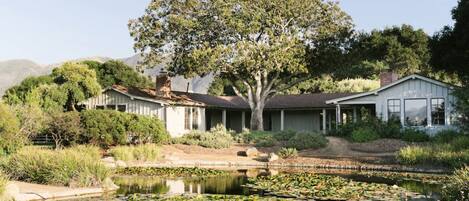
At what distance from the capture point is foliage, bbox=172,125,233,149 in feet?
101

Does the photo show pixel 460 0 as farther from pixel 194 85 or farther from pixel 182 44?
pixel 194 85

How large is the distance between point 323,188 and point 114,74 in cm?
4583

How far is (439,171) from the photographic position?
21.5m

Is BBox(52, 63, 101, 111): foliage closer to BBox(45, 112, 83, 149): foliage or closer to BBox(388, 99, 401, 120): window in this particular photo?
BBox(45, 112, 83, 149): foliage

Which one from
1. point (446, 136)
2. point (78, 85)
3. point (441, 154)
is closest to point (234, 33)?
point (78, 85)

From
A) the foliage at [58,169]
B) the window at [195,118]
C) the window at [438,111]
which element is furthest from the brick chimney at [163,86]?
the foliage at [58,169]

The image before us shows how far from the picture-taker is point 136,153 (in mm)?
24859

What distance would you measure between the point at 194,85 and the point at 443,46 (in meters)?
160

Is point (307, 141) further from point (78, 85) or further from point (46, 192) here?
point (78, 85)

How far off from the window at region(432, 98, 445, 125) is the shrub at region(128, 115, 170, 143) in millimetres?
14975

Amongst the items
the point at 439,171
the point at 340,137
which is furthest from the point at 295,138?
the point at 439,171

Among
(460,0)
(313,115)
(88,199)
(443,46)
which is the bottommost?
(88,199)

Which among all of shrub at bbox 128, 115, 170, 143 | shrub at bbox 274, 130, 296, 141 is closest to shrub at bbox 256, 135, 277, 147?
shrub at bbox 274, 130, 296, 141

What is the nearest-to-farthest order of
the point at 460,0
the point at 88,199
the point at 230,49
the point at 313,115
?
the point at 88,199 → the point at 460,0 → the point at 230,49 → the point at 313,115
